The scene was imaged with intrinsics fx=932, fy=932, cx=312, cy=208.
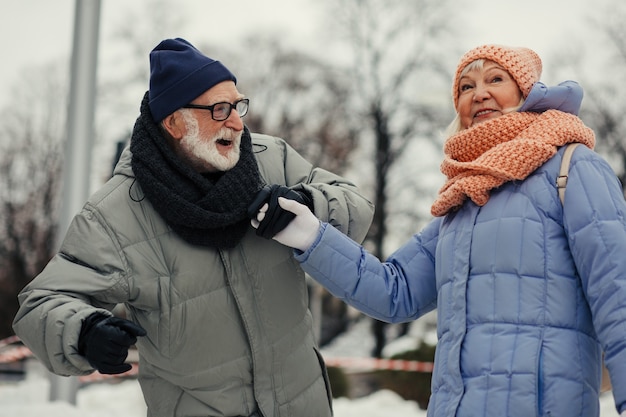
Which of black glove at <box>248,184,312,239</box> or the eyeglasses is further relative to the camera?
the eyeglasses

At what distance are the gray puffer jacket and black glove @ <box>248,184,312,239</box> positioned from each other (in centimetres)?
16

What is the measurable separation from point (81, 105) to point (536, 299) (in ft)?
18.1

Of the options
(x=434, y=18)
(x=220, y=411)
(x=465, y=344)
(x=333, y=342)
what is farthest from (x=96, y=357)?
(x=333, y=342)

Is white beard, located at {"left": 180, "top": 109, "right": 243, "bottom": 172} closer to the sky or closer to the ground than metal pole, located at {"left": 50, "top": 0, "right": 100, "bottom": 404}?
closer to the sky

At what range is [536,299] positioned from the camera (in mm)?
3053

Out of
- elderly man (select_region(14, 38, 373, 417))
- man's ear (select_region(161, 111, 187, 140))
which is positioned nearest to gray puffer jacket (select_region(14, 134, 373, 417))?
elderly man (select_region(14, 38, 373, 417))

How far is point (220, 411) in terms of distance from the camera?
3.58 meters

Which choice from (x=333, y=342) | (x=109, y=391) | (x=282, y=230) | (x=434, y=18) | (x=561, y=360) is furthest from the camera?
(x=333, y=342)

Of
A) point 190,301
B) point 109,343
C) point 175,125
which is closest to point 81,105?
point 175,125

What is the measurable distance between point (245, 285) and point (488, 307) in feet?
3.30

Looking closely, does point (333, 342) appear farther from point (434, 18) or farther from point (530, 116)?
point (530, 116)

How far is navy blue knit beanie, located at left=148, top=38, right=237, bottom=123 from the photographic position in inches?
147

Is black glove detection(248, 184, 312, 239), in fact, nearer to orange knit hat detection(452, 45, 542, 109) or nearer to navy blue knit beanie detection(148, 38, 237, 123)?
navy blue knit beanie detection(148, 38, 237, 123)

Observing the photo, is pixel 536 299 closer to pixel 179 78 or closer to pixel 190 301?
pixel 190 301
